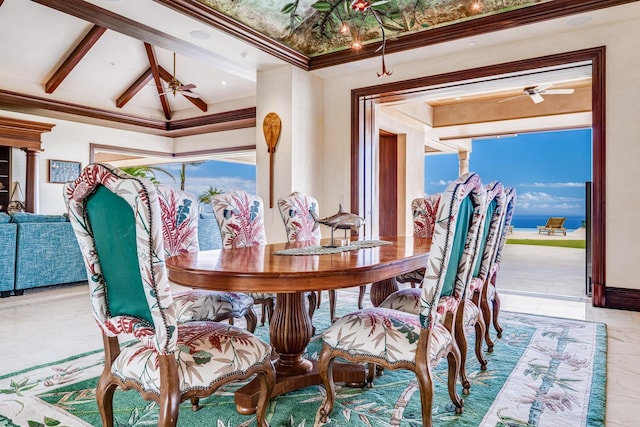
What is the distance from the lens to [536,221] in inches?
617

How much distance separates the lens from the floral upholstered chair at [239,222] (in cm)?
270

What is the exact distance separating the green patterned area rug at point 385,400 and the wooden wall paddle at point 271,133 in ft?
9.71

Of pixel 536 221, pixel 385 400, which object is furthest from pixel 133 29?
pixel 536 221

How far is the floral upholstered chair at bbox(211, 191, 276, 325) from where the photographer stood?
2.70m

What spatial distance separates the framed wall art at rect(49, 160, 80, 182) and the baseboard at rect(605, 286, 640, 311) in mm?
8316

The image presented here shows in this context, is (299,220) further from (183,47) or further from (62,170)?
(62,170)

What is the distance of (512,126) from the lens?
26.2 ft

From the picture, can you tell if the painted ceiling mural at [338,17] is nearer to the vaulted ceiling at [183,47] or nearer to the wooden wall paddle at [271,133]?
the vaulted ceiling at [183,47]

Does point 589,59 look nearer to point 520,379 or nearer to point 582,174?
point 520,379

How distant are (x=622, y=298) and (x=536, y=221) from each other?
42.6ft

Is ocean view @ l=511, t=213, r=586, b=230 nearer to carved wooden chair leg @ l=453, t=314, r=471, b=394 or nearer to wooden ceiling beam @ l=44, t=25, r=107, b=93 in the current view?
wooden ceiling beam @ l=44, t=25, r=107, b=93

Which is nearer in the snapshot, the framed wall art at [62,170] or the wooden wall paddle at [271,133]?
the wooden wall paddle at [271,133]

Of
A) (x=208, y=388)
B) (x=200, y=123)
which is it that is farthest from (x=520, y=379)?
(x=200, y=123)

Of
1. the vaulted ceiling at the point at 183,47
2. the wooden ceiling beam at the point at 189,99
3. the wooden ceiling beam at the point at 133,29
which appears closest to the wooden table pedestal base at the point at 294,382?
the vaulted ceiling at the point at 183,47
